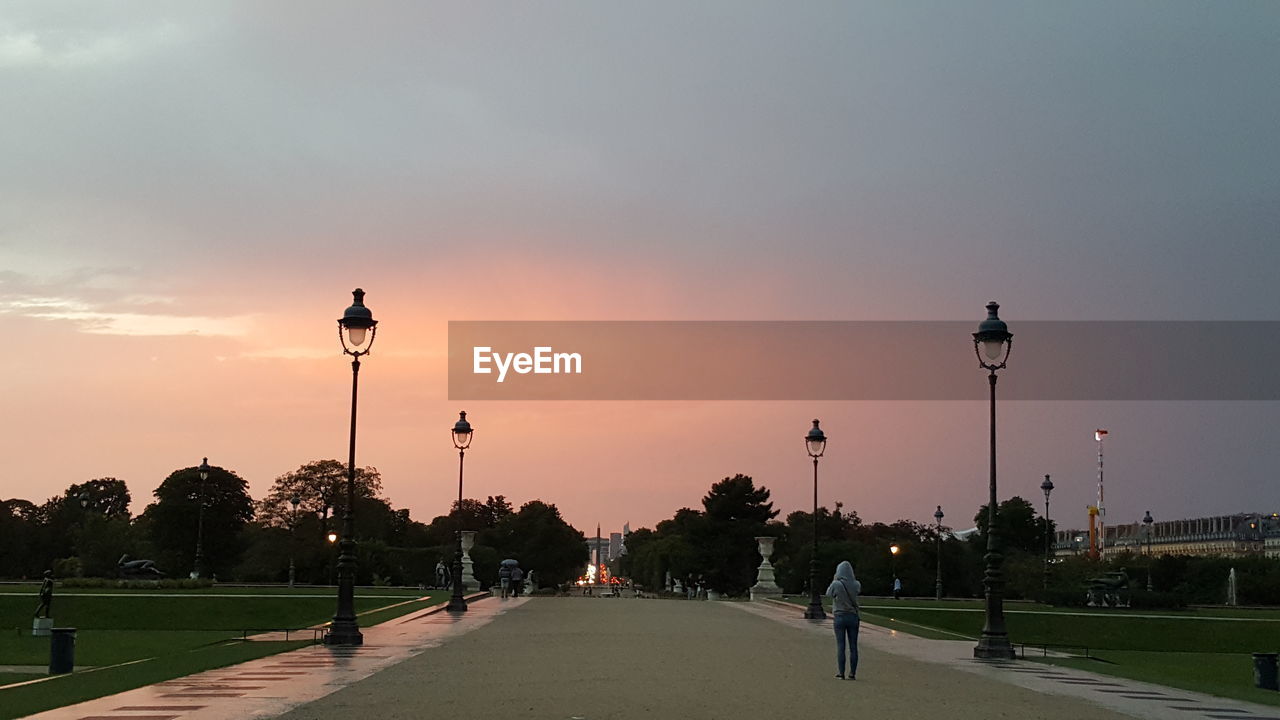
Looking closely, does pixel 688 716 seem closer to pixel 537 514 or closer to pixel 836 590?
pixel 836 590

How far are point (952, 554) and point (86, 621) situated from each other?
72.3m

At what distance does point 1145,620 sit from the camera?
45.1 metres

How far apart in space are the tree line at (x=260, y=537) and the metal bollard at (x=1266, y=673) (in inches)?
2641

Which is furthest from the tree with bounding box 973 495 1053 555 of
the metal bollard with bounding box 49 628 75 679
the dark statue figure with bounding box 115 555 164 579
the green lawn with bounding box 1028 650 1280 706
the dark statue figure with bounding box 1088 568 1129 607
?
the metal bollard with bounding box 49 628 75 679

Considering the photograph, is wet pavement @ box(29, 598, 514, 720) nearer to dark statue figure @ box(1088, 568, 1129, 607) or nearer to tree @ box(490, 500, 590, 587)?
dark statue figure @ box(1088, 568, 1129, 607)

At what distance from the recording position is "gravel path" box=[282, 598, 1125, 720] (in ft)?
50.1

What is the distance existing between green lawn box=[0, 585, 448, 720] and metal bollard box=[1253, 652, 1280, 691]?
1857 centimetres

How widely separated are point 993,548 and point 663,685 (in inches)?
455

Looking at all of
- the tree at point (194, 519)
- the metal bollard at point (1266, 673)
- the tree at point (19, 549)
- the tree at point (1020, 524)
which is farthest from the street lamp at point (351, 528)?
the tree at point (1020, 524)

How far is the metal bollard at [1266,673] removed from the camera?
23109mm

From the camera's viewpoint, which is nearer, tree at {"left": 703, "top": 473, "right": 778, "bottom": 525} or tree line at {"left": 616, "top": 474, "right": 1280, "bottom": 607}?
tree line at {"left": 616, "top": 474, "right": 1280, "bottom": 607}

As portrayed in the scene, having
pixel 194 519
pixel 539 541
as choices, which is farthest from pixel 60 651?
pixel 539 541

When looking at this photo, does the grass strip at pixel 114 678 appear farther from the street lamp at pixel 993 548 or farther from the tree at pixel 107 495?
the tree at pixel 107 495

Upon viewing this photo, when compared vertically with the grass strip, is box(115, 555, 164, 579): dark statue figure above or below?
below
